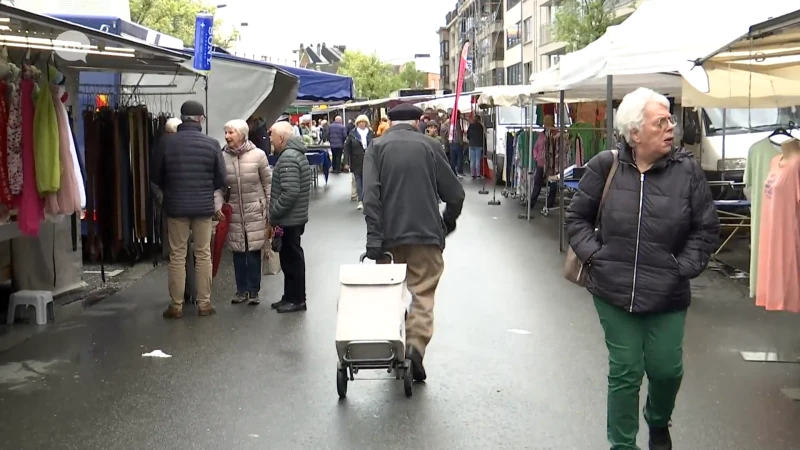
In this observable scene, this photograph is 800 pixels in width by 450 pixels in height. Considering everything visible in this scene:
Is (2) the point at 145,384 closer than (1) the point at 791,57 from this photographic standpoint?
Yes

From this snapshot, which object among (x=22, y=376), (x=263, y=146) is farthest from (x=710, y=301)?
(x=263, y=146)

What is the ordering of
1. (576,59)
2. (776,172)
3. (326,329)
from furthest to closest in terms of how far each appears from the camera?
(576,59)
(326,329)
(776,172)

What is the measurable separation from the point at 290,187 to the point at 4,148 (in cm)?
249

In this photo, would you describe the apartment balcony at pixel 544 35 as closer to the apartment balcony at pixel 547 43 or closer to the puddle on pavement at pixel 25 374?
the apartment balcony at pixel 547 43

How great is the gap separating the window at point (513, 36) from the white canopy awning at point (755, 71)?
5539 centimetres

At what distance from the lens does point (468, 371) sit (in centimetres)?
680

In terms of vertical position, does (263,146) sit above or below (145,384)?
above

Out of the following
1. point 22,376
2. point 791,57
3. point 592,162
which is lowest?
point 22,376

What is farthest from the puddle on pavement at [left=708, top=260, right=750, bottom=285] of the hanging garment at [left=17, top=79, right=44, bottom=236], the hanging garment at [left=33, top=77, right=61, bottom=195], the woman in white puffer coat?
the hanging garment at [left=17, top=79, right=44, bottom=236]

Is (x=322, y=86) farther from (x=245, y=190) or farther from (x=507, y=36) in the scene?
(x=507, y=36)

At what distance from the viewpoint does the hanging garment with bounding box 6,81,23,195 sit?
7.11 metres

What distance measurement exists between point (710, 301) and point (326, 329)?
12.7 feet

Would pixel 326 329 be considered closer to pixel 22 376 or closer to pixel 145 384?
pixel 145 384

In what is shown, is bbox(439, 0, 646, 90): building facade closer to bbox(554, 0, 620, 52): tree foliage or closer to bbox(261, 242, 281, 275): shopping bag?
bbox(554, 0, 620, 52): tree foliage
